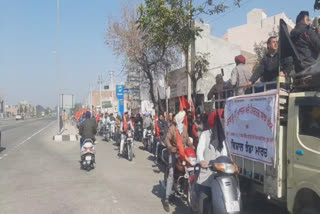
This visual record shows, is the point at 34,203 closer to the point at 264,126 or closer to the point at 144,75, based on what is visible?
the point at 264,126

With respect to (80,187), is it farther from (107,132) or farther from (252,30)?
(252,30)

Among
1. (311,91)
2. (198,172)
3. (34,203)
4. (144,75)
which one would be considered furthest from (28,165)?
(144,75)

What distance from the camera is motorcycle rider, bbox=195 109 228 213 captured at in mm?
5055

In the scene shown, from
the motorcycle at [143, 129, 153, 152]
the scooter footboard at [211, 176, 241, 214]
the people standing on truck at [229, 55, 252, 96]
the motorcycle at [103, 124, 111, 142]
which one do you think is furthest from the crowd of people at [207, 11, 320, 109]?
the motorcycle at [103, 124, 111, 142]

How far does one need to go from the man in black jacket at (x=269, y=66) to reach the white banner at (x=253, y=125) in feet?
2.04

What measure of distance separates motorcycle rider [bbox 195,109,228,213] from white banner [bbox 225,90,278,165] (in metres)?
0.56

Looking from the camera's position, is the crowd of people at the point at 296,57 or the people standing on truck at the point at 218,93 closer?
the crowd of people at the point at 296,57

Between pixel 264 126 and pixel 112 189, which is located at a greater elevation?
pixel 264 126

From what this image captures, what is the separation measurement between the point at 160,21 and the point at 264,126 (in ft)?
24.5

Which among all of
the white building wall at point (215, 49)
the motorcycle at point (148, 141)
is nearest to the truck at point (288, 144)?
the motorcycle at point (148, 141)

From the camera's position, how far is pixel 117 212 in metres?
6.36

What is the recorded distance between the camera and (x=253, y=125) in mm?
5473

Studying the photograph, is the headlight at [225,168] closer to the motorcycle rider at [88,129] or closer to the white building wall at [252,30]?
the motorcycle rider at [88,129]

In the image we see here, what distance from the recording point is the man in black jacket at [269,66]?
20.6 feet
